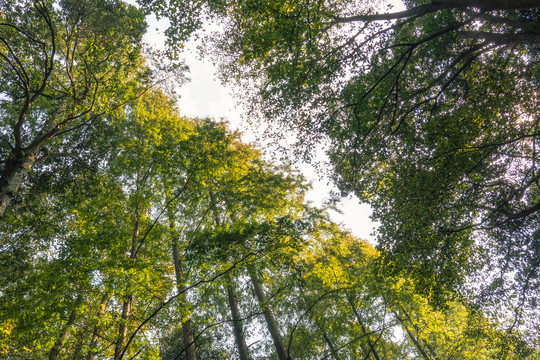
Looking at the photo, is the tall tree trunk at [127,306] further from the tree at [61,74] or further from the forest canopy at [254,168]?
the tree at [61,74]

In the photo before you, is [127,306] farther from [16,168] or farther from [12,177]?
[16,168]

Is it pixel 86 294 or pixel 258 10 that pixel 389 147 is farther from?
pixel 86 294

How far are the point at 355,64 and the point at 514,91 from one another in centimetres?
371

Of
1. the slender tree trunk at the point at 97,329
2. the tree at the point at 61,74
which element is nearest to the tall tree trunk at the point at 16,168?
the tree at the point at 61,74

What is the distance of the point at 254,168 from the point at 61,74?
21.7 feet

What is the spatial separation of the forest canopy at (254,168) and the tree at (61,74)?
2.6 inches

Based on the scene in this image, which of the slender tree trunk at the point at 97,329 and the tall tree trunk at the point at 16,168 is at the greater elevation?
the tall tree trunk at the point at 16,168

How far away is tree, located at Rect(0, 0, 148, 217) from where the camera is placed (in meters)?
5.80

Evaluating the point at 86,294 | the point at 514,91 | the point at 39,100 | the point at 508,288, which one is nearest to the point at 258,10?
the point at 514,91

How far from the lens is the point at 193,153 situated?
6.71m

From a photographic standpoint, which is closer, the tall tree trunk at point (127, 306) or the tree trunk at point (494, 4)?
the tree trunk at point (494, 4)

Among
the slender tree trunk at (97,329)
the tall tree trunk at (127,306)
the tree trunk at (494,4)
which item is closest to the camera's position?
the tree trunk at (494,4)

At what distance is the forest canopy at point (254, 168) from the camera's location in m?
5.48

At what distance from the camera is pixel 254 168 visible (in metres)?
10.3
